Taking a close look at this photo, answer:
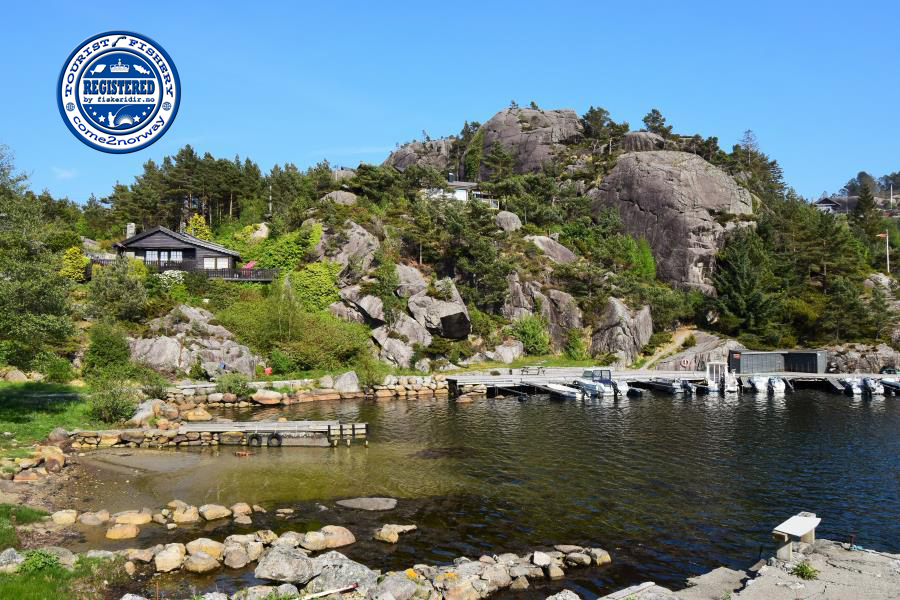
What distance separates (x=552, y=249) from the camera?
261 feet

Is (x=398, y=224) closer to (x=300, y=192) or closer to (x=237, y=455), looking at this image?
(x=300, y=192)

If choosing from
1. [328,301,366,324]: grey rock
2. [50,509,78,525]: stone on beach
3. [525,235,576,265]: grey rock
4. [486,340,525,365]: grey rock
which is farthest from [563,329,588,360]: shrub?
[50,509,78,525]: stone on beach

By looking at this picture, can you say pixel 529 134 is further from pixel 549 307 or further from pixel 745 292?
pixel 745 292

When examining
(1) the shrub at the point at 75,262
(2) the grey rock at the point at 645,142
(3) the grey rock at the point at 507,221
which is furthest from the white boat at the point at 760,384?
(1) the shrub at the point at 75,262

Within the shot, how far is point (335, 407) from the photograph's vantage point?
152ft

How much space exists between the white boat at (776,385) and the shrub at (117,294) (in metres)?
62.3

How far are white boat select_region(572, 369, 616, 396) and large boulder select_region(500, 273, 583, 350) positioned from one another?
40.9ft

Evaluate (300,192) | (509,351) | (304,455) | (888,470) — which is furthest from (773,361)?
(300,192)

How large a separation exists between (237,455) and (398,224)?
49.8 meters

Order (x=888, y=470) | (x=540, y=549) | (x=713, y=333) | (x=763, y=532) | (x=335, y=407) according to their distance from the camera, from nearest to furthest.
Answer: (x=540, y=549), (x=763, y=532), (x=888, y=470), (x=335, y=407), (x=713, y=333)

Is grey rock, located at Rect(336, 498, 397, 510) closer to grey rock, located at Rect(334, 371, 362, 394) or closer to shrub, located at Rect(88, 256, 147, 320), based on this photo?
grey rock, located at Rect(334, 371, 362, 394)

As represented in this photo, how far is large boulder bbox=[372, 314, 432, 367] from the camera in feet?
199

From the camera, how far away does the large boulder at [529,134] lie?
11050 centimetres

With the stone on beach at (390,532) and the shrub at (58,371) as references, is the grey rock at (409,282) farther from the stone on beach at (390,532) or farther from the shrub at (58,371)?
the stone on beach at (390,532)
